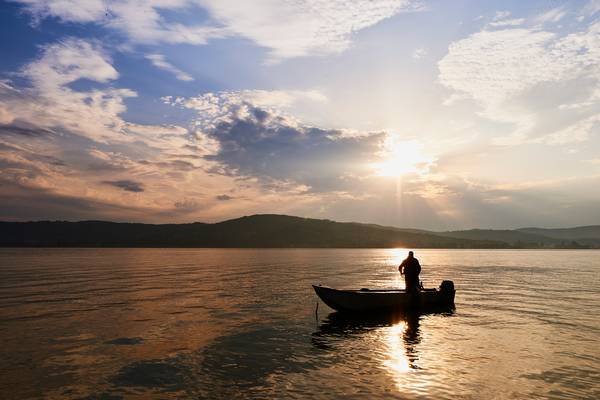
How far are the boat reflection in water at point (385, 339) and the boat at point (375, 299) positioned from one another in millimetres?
541

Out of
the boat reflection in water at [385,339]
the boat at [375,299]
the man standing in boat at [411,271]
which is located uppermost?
the man standing in boat at [411,271]

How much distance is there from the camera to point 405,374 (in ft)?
53.7

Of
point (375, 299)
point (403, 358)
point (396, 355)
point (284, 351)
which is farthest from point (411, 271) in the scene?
point (284, 351)

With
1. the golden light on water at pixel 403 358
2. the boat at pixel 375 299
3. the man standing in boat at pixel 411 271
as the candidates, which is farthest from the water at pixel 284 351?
the man standing in boat at pixel 411 271

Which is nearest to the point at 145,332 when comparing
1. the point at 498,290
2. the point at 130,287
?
the point at 130,287

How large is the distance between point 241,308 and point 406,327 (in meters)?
13.2

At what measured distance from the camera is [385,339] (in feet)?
75.2

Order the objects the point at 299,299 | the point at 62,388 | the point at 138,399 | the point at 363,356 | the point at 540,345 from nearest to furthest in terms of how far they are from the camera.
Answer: the point at 138,399 → the point at 62,388 → the point at 363,356 → the point at 540,345 → the point at 299,299

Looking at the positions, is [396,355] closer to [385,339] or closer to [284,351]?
[385,339]

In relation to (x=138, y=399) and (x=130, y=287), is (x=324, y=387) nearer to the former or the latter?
(x=138, y=399)

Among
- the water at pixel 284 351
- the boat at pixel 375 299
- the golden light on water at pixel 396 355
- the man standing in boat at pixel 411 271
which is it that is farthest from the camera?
the man standing in boat at pixel 411 271

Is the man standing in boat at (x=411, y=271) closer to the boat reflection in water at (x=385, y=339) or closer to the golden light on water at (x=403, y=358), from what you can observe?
the boat reflection in water at (x=385, y=339)

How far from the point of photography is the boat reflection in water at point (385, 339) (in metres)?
16.8

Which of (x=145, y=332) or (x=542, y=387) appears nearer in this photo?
(x=542, y=387)
